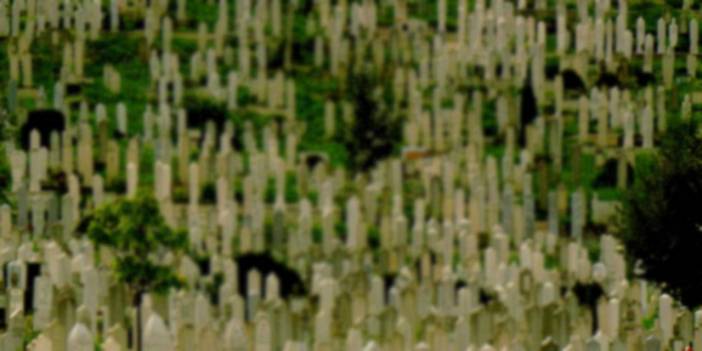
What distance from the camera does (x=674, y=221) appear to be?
16.2 meters

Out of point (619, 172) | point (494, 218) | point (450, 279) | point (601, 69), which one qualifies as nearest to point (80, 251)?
point (450, 279)

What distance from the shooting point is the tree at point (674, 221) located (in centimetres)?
1620

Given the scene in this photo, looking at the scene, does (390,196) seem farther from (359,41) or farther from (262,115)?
(359,41)

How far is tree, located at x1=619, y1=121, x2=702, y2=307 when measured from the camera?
16203mm

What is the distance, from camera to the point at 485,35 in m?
26.2

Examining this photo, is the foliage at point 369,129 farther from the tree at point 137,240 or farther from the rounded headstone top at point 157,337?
the rounded headstone top at point 157,337

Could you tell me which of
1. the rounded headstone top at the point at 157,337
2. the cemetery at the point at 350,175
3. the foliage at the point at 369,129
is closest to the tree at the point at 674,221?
the cemetery at the point at 350,175

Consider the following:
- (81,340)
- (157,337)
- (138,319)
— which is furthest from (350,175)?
(81,340)

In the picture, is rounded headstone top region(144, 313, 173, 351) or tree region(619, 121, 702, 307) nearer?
rounded headstone top region(144, 313, 173, 351)

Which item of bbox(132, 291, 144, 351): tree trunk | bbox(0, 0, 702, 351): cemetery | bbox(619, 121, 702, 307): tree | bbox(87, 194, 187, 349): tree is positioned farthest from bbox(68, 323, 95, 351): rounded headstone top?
bbox(619, 121, 702, 307): tree

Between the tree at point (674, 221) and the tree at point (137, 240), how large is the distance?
3.87m

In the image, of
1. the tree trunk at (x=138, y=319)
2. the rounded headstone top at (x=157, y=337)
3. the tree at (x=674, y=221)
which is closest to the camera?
the rounded headstone top at (x=157, y=337)

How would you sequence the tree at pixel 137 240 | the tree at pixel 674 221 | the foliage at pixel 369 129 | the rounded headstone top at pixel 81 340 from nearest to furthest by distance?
the rounded headstone top at pixel 81 340
the tree at pixel 674 221
the tree at pixel 137 240
the foliage at pixel 369 129

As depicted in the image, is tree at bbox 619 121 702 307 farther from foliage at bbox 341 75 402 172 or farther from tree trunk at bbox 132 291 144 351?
foliage at bbox 341 75 402 172
